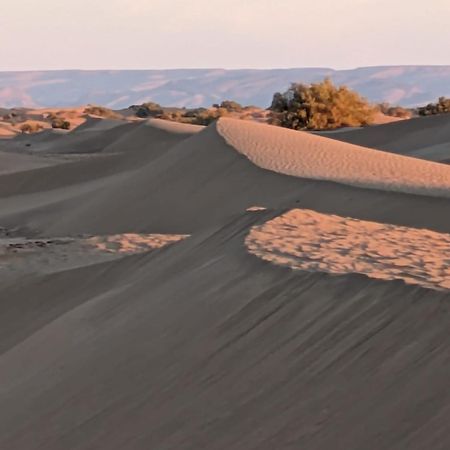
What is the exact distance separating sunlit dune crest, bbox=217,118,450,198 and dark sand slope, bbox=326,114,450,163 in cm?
772

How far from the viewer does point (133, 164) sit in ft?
91.0

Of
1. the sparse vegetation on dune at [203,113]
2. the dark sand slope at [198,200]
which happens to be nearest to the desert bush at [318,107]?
the sparse vegetation on dune at [203,113]

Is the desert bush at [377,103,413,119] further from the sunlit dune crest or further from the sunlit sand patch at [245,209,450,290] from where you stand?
the sunlit sand patch at [245,209,450,290]

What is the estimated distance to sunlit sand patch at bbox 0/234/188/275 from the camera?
13188 mm

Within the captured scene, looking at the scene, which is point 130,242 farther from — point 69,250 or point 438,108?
point 438,108

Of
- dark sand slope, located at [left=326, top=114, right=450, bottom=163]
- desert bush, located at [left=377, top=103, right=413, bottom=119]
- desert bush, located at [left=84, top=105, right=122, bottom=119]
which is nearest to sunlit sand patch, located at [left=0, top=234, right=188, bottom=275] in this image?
dark sand slope, located at [left=326, top=114, right=450, bottom=163]

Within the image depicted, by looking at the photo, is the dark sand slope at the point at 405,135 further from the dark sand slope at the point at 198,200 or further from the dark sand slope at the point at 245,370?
the dark sand slope at the point at 245,370

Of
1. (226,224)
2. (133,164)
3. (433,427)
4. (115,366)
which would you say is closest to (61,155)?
(133,164)

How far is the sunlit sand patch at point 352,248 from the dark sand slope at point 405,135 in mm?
18927

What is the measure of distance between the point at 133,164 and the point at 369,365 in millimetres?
22922

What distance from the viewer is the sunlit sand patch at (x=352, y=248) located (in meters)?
6.52

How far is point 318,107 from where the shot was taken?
131 feet

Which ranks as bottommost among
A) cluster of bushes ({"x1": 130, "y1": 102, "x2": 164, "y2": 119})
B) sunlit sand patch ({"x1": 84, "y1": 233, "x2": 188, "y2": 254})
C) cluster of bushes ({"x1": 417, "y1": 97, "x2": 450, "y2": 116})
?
cluster of bushes ({"x1": 130, "y1": 102, "x2": 164, "y2": 119})

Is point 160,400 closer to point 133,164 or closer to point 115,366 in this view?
point 115,366
